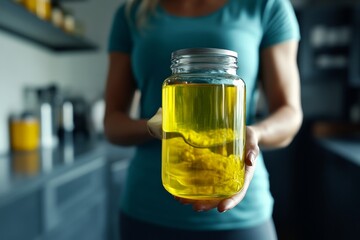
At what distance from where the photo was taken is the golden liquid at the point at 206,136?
0.28 meters

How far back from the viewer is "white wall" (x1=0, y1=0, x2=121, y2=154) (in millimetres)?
1442

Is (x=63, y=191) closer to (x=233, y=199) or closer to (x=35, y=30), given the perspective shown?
(x=35, y=30)

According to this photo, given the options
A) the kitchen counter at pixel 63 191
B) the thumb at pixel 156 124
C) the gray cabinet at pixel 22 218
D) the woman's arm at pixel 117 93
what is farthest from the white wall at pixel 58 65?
the thumb at pixel 156 124

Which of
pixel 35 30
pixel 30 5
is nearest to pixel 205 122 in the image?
pixel 30 5

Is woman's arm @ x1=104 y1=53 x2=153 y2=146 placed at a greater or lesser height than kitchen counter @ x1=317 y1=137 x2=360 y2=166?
greater

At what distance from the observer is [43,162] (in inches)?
42.9

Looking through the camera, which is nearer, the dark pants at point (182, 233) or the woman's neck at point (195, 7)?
the woman's neck at point (195, 7)

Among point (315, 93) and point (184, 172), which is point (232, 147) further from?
point (315, 93)

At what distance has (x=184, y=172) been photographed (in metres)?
0.29

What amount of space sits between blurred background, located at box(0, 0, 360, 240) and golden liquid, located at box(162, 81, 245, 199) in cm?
34

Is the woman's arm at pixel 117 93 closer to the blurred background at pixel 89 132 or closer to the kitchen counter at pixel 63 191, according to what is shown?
the blurred background at pixel 89 132

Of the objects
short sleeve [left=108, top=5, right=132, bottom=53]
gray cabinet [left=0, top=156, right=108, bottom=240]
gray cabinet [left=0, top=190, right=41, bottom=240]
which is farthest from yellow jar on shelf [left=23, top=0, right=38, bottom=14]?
short sleeve [left=108, top=5, right=132, bottom=53]

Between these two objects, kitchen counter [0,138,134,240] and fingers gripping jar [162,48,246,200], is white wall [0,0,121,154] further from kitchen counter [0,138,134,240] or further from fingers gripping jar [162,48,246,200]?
fingers gripping jar [162,48,246,200]

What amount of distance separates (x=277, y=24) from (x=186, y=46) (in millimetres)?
114
